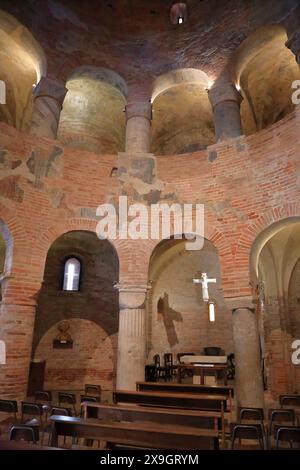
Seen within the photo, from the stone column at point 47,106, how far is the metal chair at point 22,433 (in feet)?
24.3

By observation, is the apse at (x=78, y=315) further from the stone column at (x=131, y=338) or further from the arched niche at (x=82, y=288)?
the stone column at (x=131, y=338)

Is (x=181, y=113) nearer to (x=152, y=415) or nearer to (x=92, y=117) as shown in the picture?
(x=92, y=117)

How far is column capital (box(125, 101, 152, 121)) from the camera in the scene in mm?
10117

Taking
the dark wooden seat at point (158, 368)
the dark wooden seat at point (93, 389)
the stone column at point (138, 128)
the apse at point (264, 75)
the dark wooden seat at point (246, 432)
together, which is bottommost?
the dark wooden seat at point (246, 432)

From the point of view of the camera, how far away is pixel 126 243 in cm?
832

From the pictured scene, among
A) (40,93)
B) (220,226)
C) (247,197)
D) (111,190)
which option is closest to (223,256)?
(220,226)

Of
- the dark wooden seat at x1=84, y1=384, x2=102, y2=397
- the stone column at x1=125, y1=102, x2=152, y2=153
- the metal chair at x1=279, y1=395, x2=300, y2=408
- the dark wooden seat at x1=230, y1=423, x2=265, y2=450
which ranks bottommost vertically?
the dark wooden seat at x1=230, y1=423, x2=265, y2=450

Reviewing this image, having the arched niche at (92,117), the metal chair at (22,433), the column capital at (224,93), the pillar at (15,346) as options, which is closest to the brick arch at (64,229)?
the pillar at (15,346)

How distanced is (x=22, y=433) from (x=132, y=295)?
436 cm

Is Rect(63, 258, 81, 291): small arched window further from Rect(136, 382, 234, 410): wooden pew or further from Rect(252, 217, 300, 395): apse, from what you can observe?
Rect(252, 217, 300, 395): apse

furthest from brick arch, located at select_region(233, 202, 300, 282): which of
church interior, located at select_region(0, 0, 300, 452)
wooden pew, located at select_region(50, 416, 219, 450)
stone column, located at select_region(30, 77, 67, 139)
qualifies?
stone column, located at select_region(30, 77, 67, 139)

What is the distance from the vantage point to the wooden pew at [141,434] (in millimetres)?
3367

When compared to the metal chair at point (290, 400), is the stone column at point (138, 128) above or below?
above

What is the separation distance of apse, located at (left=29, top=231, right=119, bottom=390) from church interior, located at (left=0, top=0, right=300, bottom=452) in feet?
0.16
